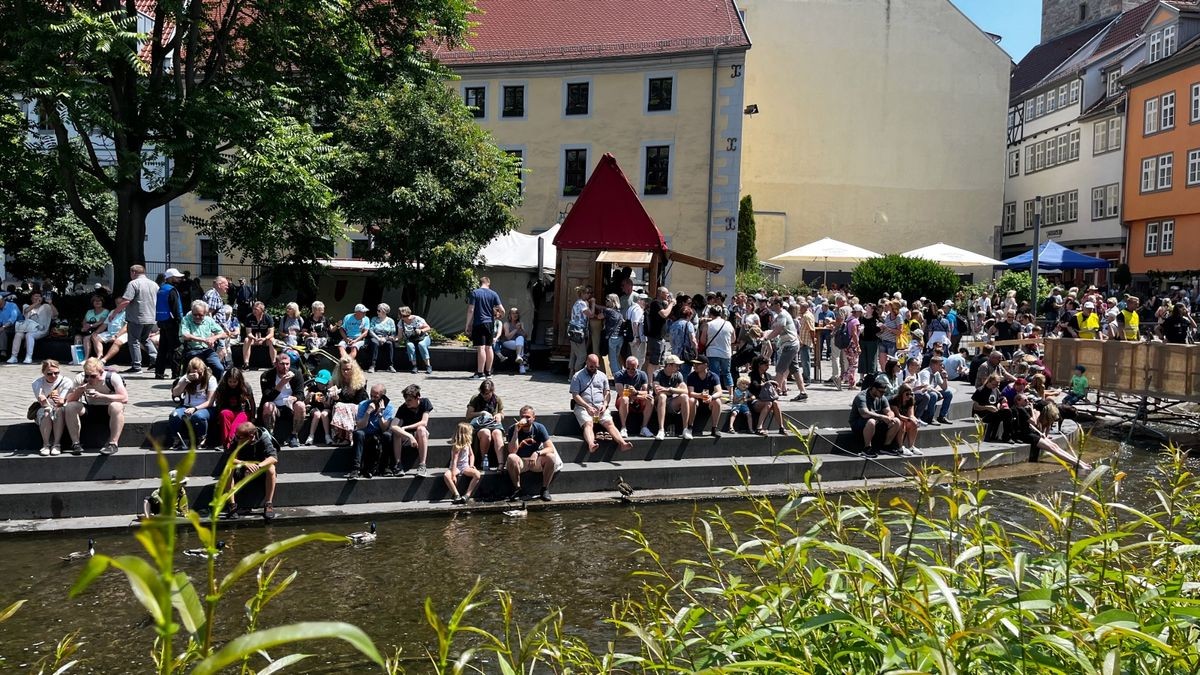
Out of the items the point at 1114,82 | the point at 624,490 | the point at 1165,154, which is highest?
the point at 1114,82

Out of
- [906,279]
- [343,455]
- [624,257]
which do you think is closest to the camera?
[343,455]

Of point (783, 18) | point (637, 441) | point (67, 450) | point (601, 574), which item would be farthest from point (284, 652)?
point (783, 18)

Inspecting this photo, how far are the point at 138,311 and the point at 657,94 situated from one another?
23677mm

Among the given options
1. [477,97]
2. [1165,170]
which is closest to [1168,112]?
[1165,170]

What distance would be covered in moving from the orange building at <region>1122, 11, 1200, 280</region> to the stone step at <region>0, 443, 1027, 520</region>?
30.7m

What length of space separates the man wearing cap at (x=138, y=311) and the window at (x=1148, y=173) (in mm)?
40032

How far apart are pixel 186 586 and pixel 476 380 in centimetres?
1776

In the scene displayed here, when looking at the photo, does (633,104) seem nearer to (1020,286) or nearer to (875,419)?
(1020,286)

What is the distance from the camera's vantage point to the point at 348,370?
14117 mm

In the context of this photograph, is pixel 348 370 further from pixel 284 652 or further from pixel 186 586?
pixel 186 586

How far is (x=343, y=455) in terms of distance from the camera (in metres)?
13.7

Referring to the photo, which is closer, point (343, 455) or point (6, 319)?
point (343, 455)

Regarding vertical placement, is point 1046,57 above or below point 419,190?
above

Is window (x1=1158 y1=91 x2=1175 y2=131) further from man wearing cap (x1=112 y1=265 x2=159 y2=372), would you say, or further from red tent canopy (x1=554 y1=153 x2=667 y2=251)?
man wearing cap (x1=112 y1=265 x2=159 y2=372)
